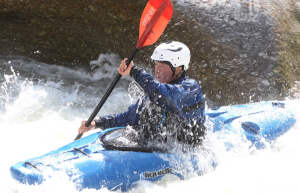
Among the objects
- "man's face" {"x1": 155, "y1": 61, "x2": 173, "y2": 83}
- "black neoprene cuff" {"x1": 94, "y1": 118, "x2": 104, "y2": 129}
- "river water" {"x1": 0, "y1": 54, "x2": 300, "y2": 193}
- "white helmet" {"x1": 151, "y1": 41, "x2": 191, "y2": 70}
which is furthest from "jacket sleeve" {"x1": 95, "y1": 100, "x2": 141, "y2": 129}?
"river water" {"x1": 0, "y1": 54, "x2": 300, "y2": 193}

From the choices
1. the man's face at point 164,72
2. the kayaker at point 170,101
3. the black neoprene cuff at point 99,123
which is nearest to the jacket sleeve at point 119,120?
the black neoprene cuff at point 99,123

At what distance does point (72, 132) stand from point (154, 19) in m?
2.37

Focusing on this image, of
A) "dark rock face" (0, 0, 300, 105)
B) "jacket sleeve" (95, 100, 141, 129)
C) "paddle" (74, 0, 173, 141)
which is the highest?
"paddle" (74, 0, 173, 141)

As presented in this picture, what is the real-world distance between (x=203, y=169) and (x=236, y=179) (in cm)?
41

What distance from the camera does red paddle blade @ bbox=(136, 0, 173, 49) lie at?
3209mm

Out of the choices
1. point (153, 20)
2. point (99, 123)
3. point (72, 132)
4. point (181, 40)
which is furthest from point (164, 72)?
point (181, 40)

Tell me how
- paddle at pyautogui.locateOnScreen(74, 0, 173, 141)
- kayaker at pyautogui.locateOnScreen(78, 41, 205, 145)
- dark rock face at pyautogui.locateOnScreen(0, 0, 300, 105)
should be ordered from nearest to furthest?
kayaker at pyautogui.locateOnScreen(78, 41, 205, 145) < paddle at pyautogui.locateOnScreen(74, 0, 173, 141) < dark rock face at pyautogui.locateOnScreen(0, 0, 300, 105)

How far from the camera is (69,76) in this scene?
6.96 metres

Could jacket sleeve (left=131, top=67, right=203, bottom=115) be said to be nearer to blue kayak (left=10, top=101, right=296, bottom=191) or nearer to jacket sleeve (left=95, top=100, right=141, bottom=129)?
blue kayak (left=10, top=101, right=296, bottom=191)

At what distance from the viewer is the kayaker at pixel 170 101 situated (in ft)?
8.81

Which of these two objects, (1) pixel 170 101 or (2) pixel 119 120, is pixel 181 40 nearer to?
(2) pixel 119 120

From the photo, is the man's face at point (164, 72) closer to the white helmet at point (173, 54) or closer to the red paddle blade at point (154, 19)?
the white helmet at point (173, 54)

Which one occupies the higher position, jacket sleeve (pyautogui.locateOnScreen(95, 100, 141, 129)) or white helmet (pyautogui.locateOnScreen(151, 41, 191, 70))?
white helmet (pyautogui.locateOnScreen(151, 41, 191, 70))

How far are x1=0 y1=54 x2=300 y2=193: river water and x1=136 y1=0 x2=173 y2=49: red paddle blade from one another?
48.8 inches
